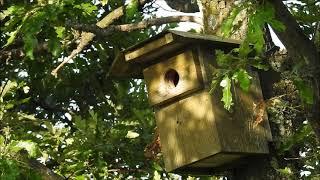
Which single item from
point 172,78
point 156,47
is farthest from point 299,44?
point 172,78

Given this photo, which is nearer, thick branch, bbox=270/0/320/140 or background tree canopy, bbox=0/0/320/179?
thick branch, bbox=270/0/320/140

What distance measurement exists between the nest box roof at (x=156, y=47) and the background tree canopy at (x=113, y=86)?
0.49 feet

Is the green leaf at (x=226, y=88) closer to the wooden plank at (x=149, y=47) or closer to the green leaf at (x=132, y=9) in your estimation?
the wooden plank at (x=149, y=47)

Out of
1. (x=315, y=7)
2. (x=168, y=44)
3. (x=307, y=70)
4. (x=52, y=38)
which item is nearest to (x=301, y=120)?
(x=168, y=44)

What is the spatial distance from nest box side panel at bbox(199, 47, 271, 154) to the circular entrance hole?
0.88 ft

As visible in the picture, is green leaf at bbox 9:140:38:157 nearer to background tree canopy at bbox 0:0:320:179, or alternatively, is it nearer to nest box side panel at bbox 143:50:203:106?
background tree canopy at bbox 0:0:320:179

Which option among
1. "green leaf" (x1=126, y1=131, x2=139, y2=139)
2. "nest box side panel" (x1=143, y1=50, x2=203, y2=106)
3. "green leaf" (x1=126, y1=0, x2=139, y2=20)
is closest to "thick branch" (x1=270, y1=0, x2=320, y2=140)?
"nest box side panel" (x1=143, y1=50, x2=203, y2=106)

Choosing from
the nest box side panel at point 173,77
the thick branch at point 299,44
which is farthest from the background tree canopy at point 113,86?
the nest box side panel at point 173,77

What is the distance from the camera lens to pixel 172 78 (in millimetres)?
3617

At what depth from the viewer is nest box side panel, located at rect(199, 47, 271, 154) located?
3.28m

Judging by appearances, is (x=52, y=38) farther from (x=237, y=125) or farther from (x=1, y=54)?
(x=237, y=125)

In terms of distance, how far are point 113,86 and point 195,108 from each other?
290cm

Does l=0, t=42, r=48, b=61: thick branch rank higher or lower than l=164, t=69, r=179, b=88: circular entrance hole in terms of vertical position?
higher

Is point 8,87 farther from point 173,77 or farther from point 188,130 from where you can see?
point 188,130
